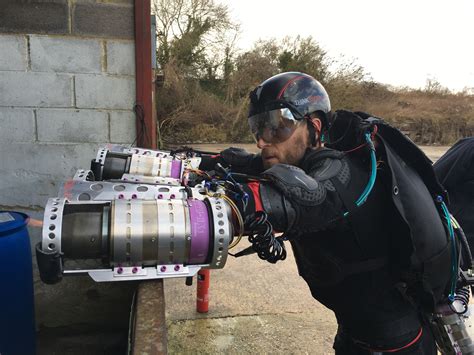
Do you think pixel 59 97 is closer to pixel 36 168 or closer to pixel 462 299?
pixel 36 168

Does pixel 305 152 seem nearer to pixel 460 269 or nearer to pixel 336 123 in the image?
pixel 336 123

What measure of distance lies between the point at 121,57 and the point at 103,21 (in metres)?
0.32

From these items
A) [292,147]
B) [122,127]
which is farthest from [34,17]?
[292,147]

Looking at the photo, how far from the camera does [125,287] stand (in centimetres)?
352

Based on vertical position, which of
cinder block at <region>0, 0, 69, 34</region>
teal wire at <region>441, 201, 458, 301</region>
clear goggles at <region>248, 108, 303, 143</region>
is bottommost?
teal wire at <region>441, 201, 458, 301</region>

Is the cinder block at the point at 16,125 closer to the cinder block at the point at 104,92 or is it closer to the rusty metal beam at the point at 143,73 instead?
the cinder block at the point at 104,92

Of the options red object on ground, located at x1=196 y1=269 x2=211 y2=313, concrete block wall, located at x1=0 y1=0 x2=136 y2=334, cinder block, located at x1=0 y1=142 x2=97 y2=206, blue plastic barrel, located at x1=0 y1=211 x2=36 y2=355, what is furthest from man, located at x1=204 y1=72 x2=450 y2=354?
cinder block, located at x1=0 y1=142 x2=97 y2=206

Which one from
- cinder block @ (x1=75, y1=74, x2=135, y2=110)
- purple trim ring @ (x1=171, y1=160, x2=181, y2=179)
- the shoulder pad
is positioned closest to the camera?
the shoulder pad

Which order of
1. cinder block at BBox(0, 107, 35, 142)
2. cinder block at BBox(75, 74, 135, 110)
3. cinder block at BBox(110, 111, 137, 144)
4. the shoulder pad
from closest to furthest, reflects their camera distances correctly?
1. the shoulder pad
2. cinder block at BBox(0, 107, 35, 142)
3. cinder block at BBox(75, 74, 135, 110)
4. cinder block at BBox(110, 111, 137, 144)

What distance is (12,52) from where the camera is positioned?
124 inches

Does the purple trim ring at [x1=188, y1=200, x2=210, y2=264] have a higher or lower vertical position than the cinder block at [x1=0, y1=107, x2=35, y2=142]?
lower

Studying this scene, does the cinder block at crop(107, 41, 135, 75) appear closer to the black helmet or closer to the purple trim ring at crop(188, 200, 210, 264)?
the black helmet

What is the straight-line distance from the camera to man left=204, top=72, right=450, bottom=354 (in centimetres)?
131

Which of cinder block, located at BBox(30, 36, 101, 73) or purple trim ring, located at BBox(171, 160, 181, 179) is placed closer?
purple trim ring, located at BBox(171, 160, 181, 179)
